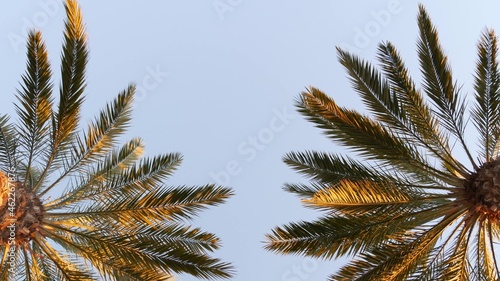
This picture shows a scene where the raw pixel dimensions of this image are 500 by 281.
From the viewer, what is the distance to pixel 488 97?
35.5ft

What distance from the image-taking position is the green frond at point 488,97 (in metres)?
10.6

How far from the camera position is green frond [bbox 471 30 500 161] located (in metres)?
10.6

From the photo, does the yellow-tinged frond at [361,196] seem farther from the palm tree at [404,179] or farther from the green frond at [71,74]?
the green frond at [71,74]

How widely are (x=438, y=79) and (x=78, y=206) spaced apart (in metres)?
7.07

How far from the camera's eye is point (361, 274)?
954 centimetres

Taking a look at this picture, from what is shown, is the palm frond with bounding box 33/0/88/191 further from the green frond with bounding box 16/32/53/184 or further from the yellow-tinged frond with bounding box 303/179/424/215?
the yellow-tinged frond with bounding box 303/179/424/215

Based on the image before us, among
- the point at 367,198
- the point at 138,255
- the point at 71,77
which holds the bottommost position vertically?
the point at 138,255

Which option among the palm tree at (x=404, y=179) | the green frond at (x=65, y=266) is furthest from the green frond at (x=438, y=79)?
the green frond at (x=65, y=266)

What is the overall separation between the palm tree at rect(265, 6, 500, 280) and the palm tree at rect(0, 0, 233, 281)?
1.79 m

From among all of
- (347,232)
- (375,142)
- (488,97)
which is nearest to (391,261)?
(347,232)

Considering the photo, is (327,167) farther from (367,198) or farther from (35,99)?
(35,99)

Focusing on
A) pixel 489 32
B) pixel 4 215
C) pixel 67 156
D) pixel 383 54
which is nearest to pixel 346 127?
pixel 383 54

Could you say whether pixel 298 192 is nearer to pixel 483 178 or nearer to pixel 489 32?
pixel 483 178

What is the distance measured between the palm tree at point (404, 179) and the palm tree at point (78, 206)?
1.79 meters
